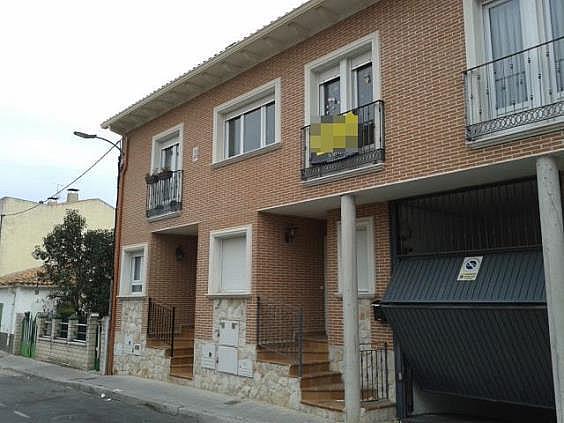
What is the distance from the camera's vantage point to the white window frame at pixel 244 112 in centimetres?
1094

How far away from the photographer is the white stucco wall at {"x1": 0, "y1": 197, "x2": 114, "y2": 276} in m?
28.6

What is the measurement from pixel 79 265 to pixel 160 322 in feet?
18.7

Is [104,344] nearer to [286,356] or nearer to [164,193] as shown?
[164,193]

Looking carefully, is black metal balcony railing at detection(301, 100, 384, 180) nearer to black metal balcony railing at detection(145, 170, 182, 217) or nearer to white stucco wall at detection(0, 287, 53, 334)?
black metal balcony railing at detection(145, 170, 182, 217)

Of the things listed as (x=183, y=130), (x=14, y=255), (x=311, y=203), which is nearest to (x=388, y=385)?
(x=311, y=203)

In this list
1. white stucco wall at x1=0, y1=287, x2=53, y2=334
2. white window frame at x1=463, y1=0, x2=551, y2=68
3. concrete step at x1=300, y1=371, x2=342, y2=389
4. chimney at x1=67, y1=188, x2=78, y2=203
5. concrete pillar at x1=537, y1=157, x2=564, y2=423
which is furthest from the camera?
chimney at x1=67, y1=188, x2=78, y2=203

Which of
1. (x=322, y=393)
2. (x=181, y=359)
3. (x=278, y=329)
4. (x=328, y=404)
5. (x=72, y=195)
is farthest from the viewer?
(x=72, y=195)

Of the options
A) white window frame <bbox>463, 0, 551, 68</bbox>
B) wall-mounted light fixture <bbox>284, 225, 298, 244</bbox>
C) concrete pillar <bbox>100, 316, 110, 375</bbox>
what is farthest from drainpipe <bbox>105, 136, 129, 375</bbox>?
white window frame <bbox>463, 0, 551, 68</bbox>

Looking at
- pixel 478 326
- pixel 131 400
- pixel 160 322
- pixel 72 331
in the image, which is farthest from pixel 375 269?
pixel 72 331

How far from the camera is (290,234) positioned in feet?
37.9

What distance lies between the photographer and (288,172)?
1033 cm

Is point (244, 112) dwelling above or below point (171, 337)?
above

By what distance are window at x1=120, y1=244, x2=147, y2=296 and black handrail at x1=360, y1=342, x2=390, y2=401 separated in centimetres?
733

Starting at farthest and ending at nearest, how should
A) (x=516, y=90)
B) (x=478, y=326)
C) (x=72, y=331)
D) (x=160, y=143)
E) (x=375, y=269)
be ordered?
(x=72, y=331), (x=160, y=143), (x=375, y=269), (x=478, y=326), (x=516, y=90)
